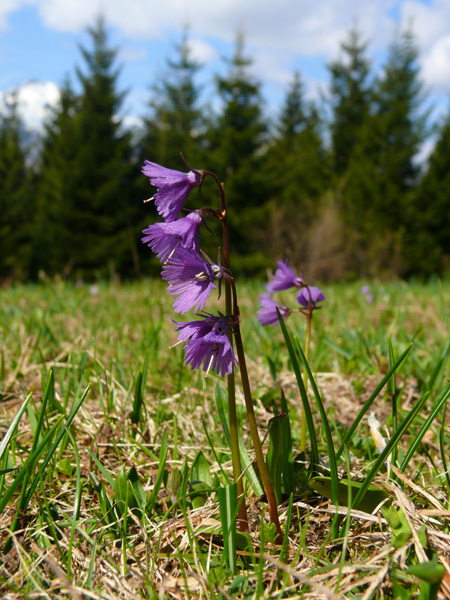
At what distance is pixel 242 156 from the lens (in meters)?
24.9

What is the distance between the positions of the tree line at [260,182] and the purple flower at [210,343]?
Result: 774 inches

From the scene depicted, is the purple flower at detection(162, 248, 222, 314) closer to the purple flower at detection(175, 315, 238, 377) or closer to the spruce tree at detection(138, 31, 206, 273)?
the purple flower at detection(175, 315, 238, 377)

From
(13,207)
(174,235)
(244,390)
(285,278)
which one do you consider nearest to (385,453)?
(244,390)

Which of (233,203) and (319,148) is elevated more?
(319,148)

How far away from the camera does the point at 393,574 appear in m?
0.95

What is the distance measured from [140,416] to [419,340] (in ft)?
5.87

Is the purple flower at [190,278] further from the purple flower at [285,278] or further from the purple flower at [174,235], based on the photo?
the purple flower at [285,278]

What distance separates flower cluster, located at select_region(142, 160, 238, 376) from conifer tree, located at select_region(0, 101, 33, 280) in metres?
28.7

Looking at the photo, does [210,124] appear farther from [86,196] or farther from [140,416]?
[140,416]

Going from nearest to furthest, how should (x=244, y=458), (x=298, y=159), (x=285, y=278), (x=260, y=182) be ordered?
(x=244, y=458), (x=285, y=278), (x=260, y=182), (x=298, y=159)

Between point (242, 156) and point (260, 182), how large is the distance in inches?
69.7

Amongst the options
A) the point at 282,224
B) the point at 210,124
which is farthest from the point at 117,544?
the point at 210,124

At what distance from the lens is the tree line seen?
24.0 metres

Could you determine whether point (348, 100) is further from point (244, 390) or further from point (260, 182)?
point (244, 390)
